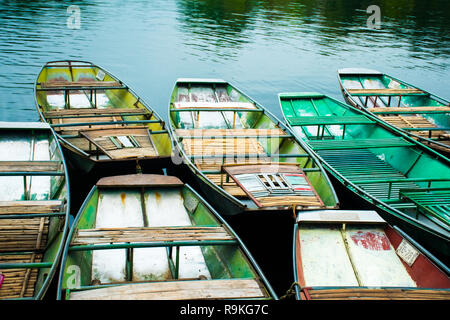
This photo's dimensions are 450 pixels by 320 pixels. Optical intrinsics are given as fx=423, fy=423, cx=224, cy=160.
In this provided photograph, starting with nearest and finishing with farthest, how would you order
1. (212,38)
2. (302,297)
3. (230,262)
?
1. (302,297)
2. (230,262)
3. (212,38)

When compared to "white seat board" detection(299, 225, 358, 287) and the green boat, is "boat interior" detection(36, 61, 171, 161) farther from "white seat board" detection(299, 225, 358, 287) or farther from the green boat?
"white seat board" detection(299, 225, 358, 287)

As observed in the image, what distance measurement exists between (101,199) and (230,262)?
3369 mm

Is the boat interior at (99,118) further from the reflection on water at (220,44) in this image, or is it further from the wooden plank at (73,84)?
the reflection on water at (220,44)

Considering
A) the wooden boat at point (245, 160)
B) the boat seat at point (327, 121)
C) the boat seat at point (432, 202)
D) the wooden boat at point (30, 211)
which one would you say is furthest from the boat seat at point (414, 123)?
the wooden boat at point (30, 211)

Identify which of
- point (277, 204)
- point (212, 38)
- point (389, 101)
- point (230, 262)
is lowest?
point (230, 262)

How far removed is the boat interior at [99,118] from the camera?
34.5ft

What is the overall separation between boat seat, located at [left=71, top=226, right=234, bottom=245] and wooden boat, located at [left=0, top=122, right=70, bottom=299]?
42cm

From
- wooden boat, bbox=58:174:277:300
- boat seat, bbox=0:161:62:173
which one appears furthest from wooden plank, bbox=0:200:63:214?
boat seat, bbox=0:161:62:173

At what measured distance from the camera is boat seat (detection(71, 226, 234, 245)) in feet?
21.5

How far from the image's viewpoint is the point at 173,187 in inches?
366

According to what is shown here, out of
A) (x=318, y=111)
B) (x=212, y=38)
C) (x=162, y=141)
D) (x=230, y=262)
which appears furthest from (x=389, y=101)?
(x=212, y=38)

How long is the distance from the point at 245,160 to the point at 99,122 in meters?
4.08
